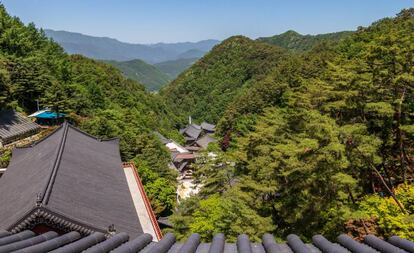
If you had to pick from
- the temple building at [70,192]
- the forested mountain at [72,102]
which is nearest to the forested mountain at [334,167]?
the temple building at [70,192]

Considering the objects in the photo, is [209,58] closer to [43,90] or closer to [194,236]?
[43,90]

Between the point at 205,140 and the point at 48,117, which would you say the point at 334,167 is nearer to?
the point at 48,117

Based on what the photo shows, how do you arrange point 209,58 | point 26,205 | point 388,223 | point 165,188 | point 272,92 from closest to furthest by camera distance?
point 26,205
point 388,223
point 165,188
point 272,92
point 209,58

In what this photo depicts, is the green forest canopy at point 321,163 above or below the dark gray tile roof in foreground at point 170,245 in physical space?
below

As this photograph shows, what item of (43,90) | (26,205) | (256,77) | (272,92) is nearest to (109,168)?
(26,205)

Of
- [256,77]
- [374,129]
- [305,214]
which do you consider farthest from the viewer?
[256,77]

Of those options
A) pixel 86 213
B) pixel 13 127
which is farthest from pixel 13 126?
pixel 86 213

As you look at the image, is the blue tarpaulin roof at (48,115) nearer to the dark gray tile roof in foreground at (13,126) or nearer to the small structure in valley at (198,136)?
the dark gray tile roof in foreground at (13,126)
